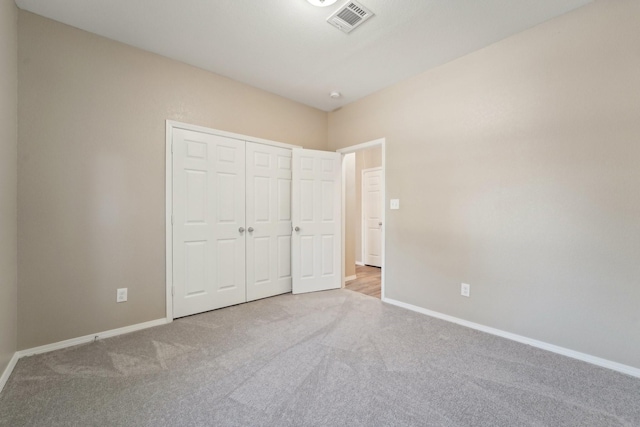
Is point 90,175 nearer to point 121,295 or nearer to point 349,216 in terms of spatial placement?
point 121,295

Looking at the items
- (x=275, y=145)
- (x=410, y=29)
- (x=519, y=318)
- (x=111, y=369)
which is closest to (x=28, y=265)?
(x=111, y=369)

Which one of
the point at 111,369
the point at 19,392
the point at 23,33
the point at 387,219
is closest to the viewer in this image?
the point at 19,392

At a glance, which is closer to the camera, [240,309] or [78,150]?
[78,150]

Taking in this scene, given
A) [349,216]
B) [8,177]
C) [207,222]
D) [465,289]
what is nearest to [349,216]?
[349,216]

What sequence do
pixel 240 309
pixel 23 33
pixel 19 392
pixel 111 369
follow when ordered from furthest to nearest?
pixel 240 309 → pixel 23 33 → pixel 111 369 → pixel 19 392

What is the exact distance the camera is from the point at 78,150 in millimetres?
2303

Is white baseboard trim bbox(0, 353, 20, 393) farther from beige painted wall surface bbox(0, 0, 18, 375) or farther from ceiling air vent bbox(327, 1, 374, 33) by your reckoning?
ceiling air vent bbox(327, 1, 374, 33)

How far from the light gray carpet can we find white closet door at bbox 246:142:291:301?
932 mm

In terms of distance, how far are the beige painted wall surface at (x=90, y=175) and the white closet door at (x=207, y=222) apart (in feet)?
0.55

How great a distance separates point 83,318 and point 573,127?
4.31 metres

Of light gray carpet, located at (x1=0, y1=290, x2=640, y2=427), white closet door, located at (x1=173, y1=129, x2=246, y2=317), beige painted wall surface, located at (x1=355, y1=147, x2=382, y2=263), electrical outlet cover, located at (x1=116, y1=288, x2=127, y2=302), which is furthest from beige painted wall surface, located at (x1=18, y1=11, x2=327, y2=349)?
beige painted wall surface, located at (x1=355, y1=147, x2=382, y2=263)

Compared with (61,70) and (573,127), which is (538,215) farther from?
(61,70)

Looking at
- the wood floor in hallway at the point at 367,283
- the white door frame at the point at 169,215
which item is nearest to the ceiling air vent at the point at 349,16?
the white door frame at the point at 169,215

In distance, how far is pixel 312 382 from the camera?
1.78 metres
